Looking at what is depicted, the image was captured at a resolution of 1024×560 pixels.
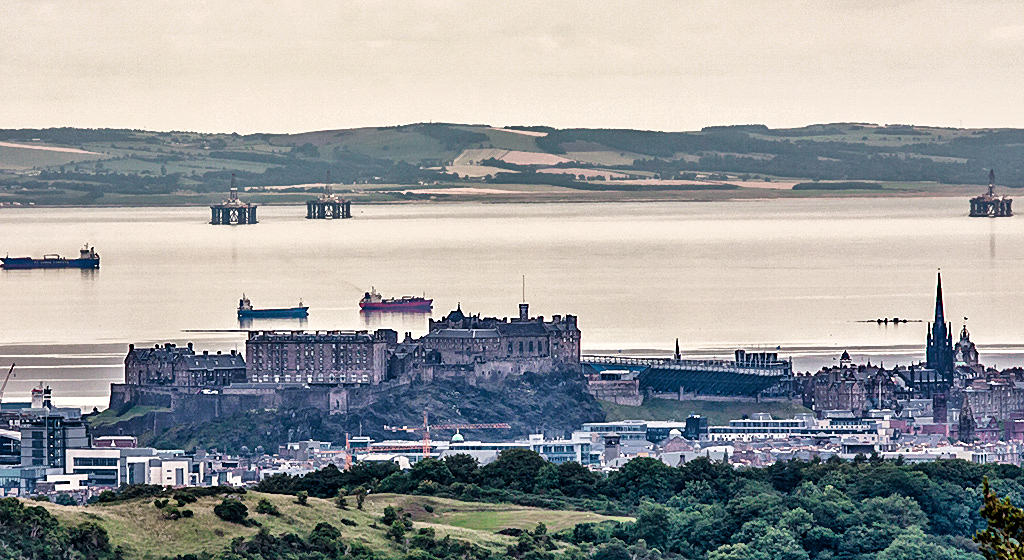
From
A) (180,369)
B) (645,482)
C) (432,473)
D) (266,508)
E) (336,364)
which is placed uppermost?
(266,508)

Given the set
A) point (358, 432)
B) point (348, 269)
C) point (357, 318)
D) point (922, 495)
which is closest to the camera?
point (922, 495)

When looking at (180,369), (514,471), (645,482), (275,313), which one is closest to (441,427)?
(180,369)

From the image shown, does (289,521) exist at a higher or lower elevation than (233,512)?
lower

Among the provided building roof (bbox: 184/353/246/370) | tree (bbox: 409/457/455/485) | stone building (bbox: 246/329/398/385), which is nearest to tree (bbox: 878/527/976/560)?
tree (bbox: 409/457/455/485)

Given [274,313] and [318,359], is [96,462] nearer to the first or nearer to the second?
[318,359]

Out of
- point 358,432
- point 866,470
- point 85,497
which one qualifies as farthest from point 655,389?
point 866,470

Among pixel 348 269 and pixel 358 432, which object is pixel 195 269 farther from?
pixel 358 432
